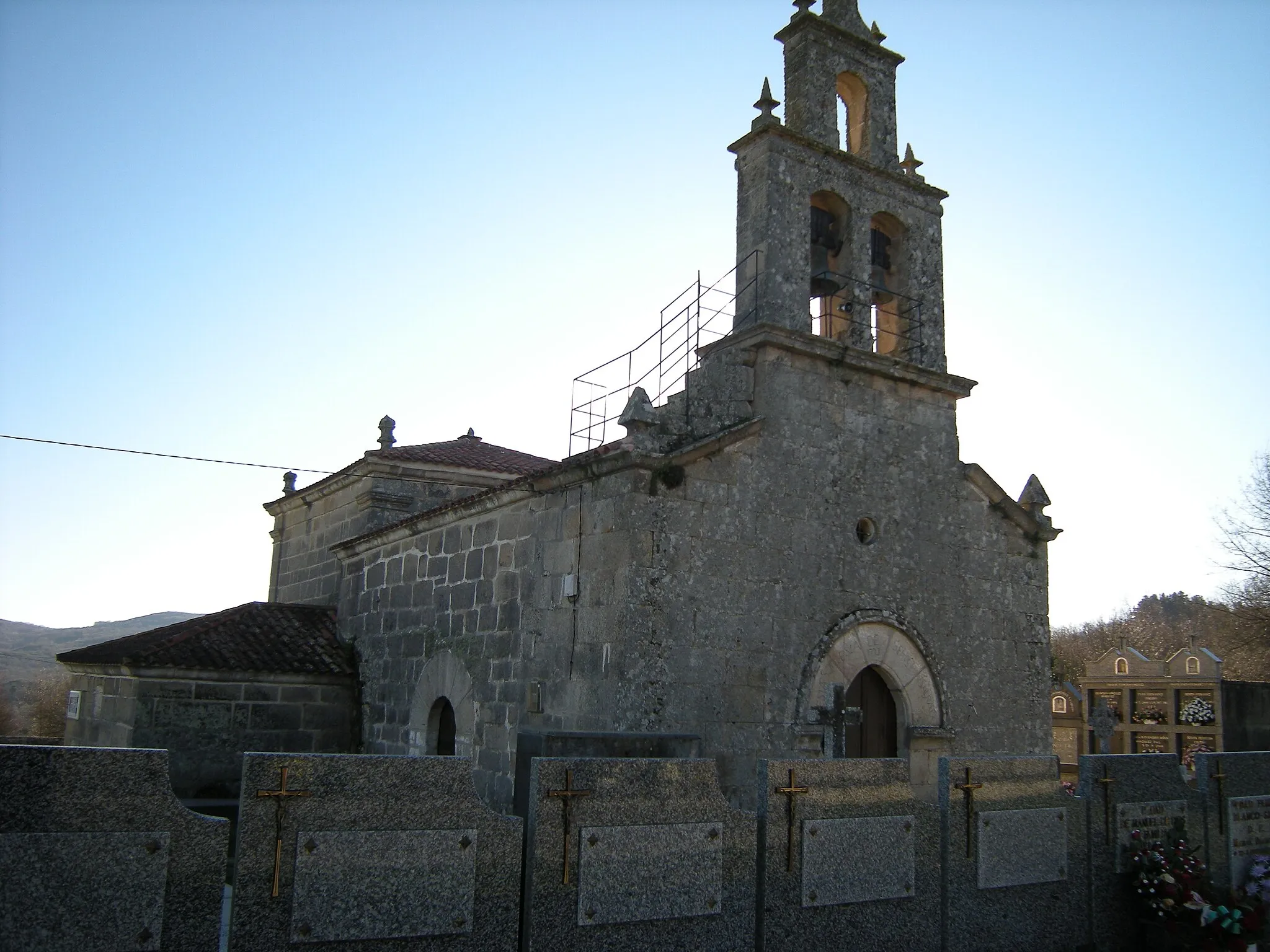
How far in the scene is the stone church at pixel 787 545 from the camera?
830 cm

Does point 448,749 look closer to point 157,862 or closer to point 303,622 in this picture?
point 303,622

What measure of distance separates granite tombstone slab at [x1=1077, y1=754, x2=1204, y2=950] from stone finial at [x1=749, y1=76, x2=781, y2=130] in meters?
6.35

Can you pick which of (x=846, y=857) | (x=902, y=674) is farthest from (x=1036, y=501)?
(x=846, y=857)

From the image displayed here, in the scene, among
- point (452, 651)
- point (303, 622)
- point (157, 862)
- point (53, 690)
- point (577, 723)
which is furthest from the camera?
point (53, 690)

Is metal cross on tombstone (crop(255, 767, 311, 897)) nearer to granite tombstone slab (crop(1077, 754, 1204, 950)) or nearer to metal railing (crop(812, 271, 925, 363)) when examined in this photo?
granite tombstone slab (crop(1077, 754, 1204, 950))

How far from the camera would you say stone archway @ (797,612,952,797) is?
30.0 ft

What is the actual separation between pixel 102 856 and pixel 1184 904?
6.73 m

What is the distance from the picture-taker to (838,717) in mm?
8891

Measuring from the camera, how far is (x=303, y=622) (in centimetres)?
1423

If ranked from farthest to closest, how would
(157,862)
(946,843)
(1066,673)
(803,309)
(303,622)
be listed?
1. (1066,673)
2. (303,622)
3. (803,309)
4. (946,843)
5. (157,862)

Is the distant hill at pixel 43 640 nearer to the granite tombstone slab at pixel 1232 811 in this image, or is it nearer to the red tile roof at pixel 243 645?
the red tile roof at pixel 243 645

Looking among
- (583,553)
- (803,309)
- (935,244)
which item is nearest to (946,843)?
(583,553)

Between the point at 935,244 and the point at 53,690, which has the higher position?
the point at 935,244

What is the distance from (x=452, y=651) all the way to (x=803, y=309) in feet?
17.1
